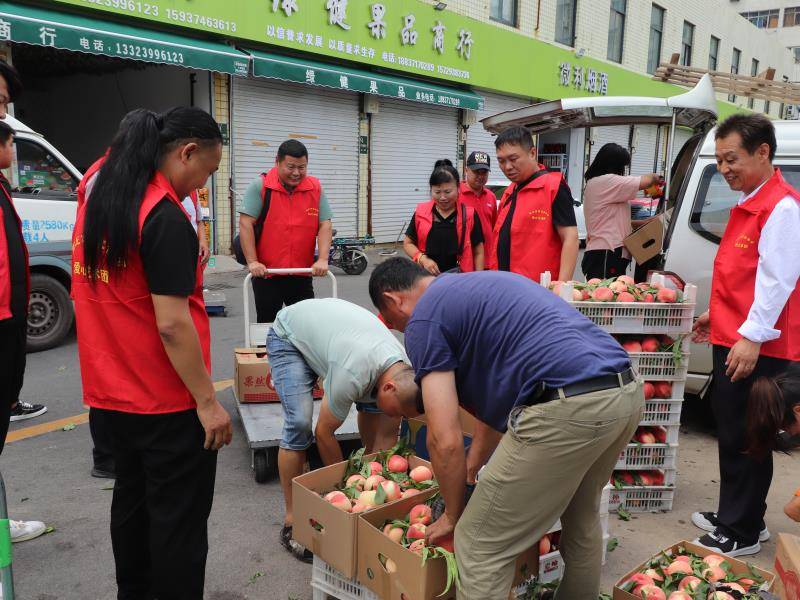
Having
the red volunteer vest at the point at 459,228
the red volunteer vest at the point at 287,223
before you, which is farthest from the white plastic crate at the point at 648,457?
the red volunteer vest at the point at 287,223

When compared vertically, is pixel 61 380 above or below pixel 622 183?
below

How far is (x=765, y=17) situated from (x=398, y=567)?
51.6 metres

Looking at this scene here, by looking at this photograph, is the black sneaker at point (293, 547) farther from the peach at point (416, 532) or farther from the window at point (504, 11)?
the window at point (504, 11)

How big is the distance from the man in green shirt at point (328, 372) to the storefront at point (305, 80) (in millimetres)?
7763

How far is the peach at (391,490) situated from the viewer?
2855 mm

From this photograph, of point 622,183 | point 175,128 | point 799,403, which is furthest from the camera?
point 622,183

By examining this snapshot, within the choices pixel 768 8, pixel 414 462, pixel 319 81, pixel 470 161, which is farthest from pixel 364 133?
pixel 768 8

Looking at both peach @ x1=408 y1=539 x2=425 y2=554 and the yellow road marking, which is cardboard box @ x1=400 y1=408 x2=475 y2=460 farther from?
the yellow road marking

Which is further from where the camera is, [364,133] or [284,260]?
[364,133]

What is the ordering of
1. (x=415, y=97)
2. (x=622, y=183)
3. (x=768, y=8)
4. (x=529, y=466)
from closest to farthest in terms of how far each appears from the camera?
1. (x=529, y=466)
2. (x=622, y=183)
3. (x=415, y=97)
4. (x=768, y=8)

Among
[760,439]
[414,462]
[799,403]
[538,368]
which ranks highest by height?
[538,368]

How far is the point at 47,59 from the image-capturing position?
13.0 metres

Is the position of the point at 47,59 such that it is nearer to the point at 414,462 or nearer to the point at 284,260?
the point at 284,260

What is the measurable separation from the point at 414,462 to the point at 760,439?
58.4 inches
